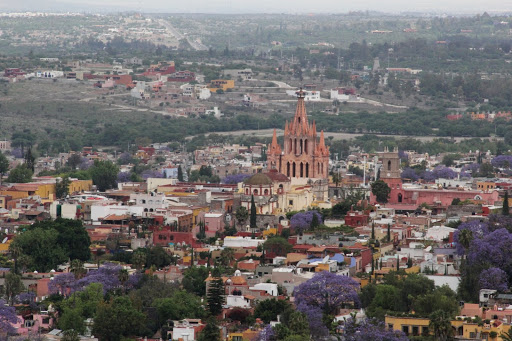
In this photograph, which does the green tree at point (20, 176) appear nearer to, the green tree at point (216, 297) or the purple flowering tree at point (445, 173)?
the purple flowering tree at point (445, 173)

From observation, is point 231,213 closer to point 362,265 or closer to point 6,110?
point 362,265

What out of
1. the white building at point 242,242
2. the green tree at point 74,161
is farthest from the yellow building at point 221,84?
the white building at point 242,242

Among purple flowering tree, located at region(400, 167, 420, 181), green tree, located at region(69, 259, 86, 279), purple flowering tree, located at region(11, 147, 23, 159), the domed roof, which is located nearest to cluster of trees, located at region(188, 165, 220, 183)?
purple flowering tree, located at region(400, 167, 420, 181)

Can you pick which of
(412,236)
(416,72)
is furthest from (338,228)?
(416,72)

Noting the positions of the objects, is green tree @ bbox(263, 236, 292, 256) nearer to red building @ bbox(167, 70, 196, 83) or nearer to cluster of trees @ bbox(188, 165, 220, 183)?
cluster of trees @ bbox(188, 165, 220, 183)

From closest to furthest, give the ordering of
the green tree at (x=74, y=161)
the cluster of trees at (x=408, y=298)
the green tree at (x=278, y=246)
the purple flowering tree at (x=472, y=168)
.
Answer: the cluster of trees at (x=408, y=298) → the green tree at (x=278, y=246) → the purple flowering tree at (x=472, y=168) → the green tree at (x=74, y=161)

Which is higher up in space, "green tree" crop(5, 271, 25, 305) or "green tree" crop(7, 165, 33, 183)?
"green tree" crop(5, 271, 25, 305)
